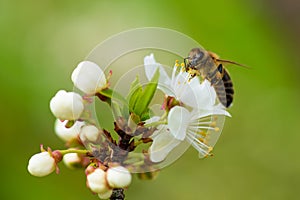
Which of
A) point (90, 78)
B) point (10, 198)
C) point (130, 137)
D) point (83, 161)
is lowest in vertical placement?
point (10, 198)

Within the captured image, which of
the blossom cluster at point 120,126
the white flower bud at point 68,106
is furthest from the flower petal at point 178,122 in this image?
the white flower bud at point 68,106

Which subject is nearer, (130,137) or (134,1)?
(130,137)

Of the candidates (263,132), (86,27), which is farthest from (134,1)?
(263,132)

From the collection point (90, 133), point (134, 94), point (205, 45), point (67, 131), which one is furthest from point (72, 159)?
point (205, 45)

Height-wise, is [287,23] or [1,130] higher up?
[287,23]

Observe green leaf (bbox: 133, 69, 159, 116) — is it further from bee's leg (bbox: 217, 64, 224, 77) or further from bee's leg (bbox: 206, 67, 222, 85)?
bee's leg (bbox: 217, 64, 224, 77)

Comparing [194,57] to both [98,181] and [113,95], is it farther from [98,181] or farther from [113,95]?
[98,181]

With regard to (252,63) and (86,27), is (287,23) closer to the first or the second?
(252,63)
